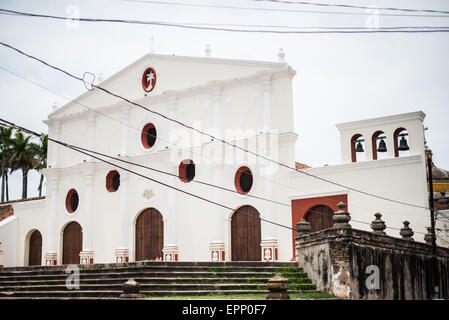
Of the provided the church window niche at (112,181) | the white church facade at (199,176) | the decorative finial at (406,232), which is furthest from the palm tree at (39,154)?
the decorative finial at (406,232)

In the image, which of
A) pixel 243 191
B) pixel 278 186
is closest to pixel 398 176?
pixel 278 186

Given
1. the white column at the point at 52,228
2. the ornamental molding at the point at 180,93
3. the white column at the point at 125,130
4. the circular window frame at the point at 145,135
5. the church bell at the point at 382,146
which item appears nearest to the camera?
the church bell at the point at 382,146

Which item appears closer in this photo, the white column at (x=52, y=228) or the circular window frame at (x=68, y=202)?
the white column at (x=52, y=228)

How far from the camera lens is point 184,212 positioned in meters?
22.8

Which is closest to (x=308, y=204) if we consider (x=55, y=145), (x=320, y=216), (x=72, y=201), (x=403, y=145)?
(x=320, y=216)

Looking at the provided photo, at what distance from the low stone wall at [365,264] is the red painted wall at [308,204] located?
11.5ft

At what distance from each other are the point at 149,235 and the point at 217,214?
3754 millimetres

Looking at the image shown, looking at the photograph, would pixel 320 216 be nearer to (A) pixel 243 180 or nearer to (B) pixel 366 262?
(A) pixel 243 180

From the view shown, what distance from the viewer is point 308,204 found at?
19984 millimetres

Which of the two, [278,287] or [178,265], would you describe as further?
[178,265]

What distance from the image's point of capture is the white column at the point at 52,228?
25984mm

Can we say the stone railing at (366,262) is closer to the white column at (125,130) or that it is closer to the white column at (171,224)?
the white column at (171,224)
